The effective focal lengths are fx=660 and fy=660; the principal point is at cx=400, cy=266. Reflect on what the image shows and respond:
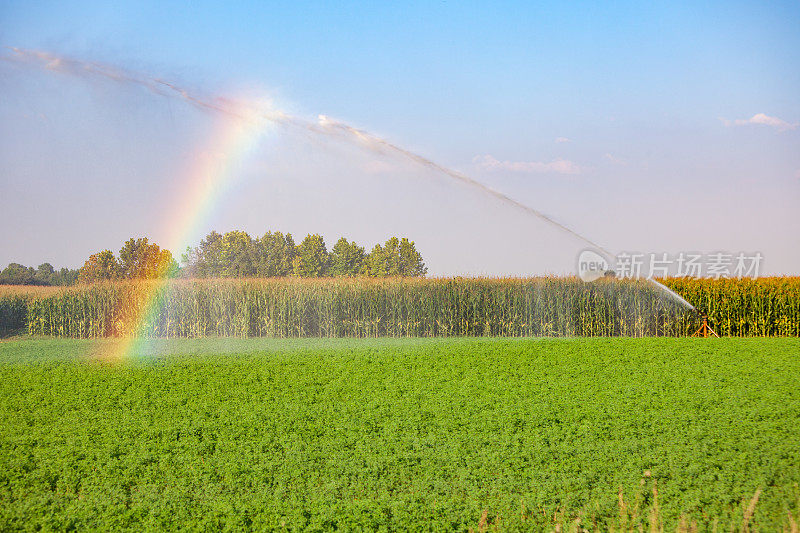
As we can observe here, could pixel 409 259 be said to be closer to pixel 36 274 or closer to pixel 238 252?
pixel 238 252

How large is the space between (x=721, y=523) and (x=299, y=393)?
4131 millimetres

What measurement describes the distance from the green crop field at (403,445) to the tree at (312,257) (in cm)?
3438

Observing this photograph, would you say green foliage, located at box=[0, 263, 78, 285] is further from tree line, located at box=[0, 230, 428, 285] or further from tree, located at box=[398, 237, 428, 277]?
tree, located at box=[398, 237, 428, 277]

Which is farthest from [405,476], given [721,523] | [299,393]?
[299,393]

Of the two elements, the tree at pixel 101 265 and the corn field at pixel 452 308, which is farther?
the tree at pixel 101 265

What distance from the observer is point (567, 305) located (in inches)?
548

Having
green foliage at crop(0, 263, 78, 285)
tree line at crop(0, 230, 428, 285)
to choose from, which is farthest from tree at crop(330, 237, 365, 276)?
green foliage at crop(0, 263, 78, 285)

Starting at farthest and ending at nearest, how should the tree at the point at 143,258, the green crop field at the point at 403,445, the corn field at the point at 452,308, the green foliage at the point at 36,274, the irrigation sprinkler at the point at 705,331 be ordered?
the green foliage at the point at 36,274 < the tree at the point at 143,258 < the irrigation sprinkler at the point at 705,331 < the corn field at the point at 452,308 < the green crop field at the point at 403,445

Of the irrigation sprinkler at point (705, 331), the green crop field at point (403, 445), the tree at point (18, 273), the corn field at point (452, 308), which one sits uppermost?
the tree at point (18, 273)

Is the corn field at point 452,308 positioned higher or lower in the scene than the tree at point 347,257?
lower

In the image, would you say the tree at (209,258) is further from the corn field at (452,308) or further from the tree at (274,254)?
the corn field at (452,308)

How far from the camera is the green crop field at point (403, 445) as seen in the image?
12.8 ft

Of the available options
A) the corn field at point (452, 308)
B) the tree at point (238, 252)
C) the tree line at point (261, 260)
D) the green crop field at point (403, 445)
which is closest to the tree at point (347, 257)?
the tree line at point (261, 260)

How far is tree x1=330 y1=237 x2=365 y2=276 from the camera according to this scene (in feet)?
147
